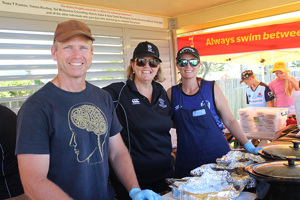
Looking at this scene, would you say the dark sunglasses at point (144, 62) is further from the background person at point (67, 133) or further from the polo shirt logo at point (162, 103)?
the background person at point (67, 133)

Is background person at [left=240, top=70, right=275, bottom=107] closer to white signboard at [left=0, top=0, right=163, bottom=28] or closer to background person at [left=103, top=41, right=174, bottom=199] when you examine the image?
white signboard at [left=0, top=0, right=163, bottom=28]

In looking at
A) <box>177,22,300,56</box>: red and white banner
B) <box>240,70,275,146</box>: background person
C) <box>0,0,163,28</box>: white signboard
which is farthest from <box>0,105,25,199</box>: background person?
<box>240,70,275,146</box>: background person

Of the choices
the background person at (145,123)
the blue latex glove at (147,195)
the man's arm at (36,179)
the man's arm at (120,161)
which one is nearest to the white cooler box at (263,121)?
the background person at (145,123)

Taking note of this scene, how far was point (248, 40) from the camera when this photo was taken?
529cm

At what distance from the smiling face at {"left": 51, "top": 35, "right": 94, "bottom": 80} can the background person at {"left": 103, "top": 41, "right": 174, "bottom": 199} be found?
29.6 inches

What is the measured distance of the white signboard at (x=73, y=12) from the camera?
11.9 ft

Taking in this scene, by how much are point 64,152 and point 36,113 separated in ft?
0.85

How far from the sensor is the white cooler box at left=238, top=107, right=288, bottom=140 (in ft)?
14.5

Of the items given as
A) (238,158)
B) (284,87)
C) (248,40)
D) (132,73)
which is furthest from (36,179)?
(284,87)

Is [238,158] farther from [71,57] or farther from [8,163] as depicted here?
[8,163]

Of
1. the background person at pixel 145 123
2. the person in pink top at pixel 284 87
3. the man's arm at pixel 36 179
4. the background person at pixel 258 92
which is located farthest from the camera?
the person in pink top at pixel 284 87

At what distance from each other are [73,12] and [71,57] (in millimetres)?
2908

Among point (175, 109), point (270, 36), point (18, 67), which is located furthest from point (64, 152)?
point (270, 36)

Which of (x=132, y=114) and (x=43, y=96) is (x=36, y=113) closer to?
(x=43, y=96)
